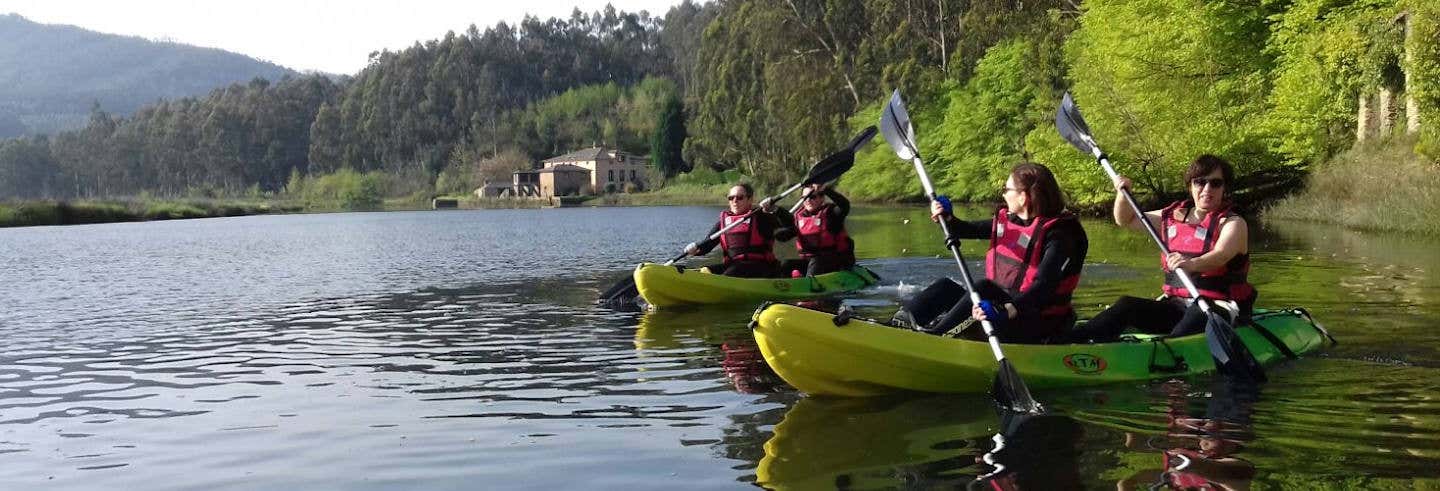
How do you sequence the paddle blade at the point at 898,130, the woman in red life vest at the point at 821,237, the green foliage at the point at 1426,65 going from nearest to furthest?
the paddle blade at the point at 898,130
the woman in red life vest at the point at 821,237
the green foliage at the point at 1426,65

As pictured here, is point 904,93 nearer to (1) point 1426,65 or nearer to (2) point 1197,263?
(1) point 1426,65

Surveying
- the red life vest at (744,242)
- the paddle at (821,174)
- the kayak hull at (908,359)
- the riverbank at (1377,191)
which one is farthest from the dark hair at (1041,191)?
the riverbank at (1377,191)

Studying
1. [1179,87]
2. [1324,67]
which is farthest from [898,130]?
[1179,87]

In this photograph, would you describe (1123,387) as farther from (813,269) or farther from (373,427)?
(813,269)

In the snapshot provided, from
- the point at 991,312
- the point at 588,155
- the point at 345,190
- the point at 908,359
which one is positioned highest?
the point at 588,155

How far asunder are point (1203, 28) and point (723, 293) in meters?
18.3

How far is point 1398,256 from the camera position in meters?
17.8

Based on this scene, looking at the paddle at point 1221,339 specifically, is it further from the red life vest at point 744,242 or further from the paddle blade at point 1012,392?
the red life vest at point 744,242

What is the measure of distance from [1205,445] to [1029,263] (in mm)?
1886

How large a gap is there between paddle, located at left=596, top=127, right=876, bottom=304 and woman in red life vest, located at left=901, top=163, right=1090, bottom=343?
395cm

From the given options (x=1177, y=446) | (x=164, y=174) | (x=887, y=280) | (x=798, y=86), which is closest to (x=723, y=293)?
(x=887, y=280)

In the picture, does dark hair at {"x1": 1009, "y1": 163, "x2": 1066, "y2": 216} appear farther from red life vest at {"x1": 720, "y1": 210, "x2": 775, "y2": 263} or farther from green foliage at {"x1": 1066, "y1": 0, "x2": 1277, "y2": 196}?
green foliage at {"x1": 1066, "y1": 0, "x2": 1277, "y2": 196}

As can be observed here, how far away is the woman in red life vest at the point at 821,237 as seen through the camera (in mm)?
15078

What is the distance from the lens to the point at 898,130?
441 inches
